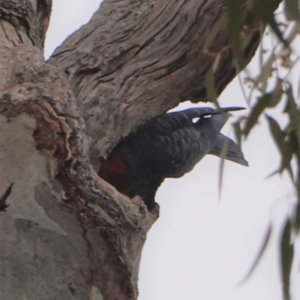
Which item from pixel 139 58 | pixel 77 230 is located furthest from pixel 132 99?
pixel 77 230

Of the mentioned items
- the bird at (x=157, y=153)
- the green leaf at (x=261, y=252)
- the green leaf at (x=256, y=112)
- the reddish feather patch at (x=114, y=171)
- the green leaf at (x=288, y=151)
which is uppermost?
the bird at (x=157, y=153)

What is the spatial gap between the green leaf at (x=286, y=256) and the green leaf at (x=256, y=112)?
0.16 m

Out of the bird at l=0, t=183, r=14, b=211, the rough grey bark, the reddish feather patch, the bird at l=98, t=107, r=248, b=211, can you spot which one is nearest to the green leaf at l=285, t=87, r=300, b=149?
the rough grey bark

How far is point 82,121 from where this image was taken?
1.52 metres

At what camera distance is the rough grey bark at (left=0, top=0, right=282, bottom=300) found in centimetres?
126

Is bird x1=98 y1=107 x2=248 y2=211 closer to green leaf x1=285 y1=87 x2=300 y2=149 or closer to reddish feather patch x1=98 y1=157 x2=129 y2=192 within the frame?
reddish feather patch x1=98 y1=157 x2=129 y2=192

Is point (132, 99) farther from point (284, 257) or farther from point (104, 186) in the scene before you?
point (284, 257)

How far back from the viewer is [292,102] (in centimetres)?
113

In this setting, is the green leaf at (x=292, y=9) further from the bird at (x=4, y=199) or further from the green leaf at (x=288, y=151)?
the bird at (x=4, y=199)

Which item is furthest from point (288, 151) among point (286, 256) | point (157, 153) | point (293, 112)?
point (157, 153)

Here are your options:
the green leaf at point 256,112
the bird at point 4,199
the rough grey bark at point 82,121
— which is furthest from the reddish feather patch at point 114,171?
the green leaf at point 256,112

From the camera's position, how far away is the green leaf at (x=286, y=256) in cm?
101

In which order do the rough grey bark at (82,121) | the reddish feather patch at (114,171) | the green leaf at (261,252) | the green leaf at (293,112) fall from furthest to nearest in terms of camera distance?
the reddish feather patch at (114,171) < the rough grey bark at (82,121) < the green leaf at (293,112) < the green leaf at (261,252)

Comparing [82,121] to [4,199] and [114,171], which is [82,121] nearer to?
[4,199]
